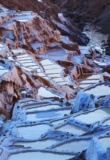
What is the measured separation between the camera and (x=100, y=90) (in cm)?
1581

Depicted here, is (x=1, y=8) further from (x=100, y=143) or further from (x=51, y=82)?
(x=100, y=143)

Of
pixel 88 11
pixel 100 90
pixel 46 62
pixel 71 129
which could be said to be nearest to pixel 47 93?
pixel 100 90

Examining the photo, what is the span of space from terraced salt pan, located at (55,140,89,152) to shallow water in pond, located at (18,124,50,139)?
1.73 meters

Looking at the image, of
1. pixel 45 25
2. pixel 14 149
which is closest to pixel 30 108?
pixel 14 149

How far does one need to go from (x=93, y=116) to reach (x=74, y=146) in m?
2.43

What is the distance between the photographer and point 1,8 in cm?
4225

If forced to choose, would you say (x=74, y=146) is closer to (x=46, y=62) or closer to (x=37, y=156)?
(x=37, y=156)

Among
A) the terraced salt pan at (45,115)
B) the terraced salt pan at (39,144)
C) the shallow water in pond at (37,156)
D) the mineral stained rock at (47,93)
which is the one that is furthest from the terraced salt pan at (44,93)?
the shallow water in pond at (37,156)

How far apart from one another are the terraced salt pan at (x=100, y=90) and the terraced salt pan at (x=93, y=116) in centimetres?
150

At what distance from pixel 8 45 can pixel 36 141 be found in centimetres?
2117

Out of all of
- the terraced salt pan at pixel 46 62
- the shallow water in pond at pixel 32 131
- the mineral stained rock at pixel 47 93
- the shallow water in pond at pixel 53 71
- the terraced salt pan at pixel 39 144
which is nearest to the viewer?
the mineral stained rock at pixel 47 93

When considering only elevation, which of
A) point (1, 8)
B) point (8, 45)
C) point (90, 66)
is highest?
point (1, 8)

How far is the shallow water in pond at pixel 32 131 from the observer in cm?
1311

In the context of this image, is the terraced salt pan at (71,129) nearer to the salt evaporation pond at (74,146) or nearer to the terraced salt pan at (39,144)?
the terraced salt pan at (39,144)
